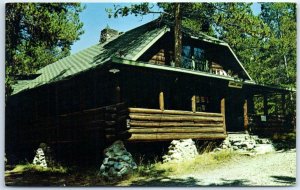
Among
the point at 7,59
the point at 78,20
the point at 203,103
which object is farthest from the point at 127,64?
the point at 203,103

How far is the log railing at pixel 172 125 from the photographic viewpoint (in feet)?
33.2

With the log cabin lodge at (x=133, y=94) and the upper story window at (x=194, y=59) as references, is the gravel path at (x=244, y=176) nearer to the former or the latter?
the log cabin lodge at (x=133, y=94)

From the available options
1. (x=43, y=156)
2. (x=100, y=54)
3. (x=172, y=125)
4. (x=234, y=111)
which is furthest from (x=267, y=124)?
(x=43, y=156)

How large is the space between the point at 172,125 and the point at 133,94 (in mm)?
1884

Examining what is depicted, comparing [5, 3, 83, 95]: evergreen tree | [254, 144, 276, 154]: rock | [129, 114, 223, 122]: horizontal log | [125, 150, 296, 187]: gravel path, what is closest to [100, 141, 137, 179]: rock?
[125, 150, 296, 187]: gravel path

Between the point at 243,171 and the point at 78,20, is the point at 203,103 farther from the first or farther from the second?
the point at 78,20

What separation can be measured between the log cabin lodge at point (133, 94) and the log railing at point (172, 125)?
3 cm

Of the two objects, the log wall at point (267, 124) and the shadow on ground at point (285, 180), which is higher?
the log wall at point (267, 124)

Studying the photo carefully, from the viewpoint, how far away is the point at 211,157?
36.9 ft

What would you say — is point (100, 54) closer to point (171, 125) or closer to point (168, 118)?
point (168, 118)

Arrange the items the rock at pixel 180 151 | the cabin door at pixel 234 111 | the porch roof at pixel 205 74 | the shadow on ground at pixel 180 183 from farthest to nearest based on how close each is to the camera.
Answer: the cabin door at pixel 234 111 < the rock at pixel 180 151 < the porch roof at pixel 205 74 < the shadow on ground at pixel 180 183

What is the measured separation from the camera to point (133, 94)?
12320 millimetres

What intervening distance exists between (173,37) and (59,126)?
4.94 m

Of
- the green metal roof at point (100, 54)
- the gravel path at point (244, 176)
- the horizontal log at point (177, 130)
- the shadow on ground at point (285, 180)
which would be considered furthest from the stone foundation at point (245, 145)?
the green metal roof at point (100, 54)
